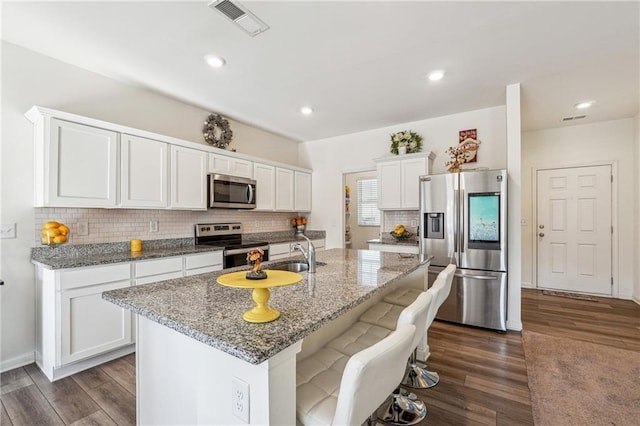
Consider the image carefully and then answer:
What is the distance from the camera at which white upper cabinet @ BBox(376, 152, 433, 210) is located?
13.4ft

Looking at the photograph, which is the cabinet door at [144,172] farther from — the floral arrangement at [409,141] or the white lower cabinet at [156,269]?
the floral arrangement at [409,141]

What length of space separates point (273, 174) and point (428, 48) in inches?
112

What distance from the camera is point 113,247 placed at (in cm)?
292

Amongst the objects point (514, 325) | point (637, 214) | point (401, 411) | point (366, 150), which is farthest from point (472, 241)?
point (637, 214)

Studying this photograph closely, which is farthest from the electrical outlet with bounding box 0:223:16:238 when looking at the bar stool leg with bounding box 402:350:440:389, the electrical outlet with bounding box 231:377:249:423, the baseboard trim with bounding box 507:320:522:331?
the baseboard trim with bounding box 507:320:522:331

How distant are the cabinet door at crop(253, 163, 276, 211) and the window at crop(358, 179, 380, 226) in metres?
2.83

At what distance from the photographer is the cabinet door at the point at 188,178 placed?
323 centimetres

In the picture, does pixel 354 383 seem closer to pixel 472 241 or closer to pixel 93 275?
pixel 93 275

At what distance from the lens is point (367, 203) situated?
683 cm

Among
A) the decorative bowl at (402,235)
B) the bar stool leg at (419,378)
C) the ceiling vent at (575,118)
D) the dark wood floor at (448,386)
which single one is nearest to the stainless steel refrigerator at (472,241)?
the dark wood floor at (448,386)

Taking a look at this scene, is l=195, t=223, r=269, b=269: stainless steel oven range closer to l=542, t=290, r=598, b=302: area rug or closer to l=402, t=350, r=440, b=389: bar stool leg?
l=402, t=350, r=440, b=389: bar stool leg

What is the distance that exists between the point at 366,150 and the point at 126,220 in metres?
3.60

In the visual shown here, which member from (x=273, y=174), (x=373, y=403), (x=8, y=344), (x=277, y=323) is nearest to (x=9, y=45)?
(x=8, y=344)

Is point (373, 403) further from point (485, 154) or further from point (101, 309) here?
point (485, 154)
